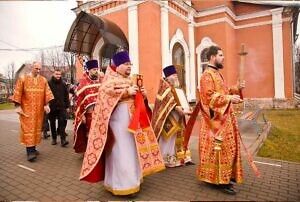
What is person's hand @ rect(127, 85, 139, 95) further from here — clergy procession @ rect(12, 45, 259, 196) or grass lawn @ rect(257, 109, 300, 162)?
grass lawn @ rect(257, 109, 300, 162)

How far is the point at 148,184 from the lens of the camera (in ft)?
14.0

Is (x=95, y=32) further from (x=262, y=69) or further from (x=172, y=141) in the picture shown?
(x=262, y=69)

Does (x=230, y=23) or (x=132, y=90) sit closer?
(x=132, y=90)

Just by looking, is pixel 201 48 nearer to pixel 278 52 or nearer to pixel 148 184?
pixel 278 52

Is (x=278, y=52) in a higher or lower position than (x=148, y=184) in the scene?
higher

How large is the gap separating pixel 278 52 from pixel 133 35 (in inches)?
325

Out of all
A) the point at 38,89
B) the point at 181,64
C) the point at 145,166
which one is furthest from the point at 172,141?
the point at 181,64

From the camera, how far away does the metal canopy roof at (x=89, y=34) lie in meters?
10.3

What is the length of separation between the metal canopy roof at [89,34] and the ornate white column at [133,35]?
11.3 inches

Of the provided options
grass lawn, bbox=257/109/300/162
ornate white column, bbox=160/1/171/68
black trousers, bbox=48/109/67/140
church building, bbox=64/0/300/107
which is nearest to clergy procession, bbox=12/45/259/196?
grass lawn, bbox=257/109/300/162

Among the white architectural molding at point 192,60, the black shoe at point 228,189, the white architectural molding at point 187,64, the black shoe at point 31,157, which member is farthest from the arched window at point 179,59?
the black shoe at point 228,189

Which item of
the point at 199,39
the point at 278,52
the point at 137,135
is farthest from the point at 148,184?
the point at 278,52

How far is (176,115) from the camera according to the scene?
5.16 meters

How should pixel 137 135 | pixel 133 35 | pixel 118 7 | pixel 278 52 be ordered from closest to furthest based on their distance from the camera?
Result: 1. pixel 137 135
2. pixel 133 35
3. pixel 118 7
4. pixel 278 52
